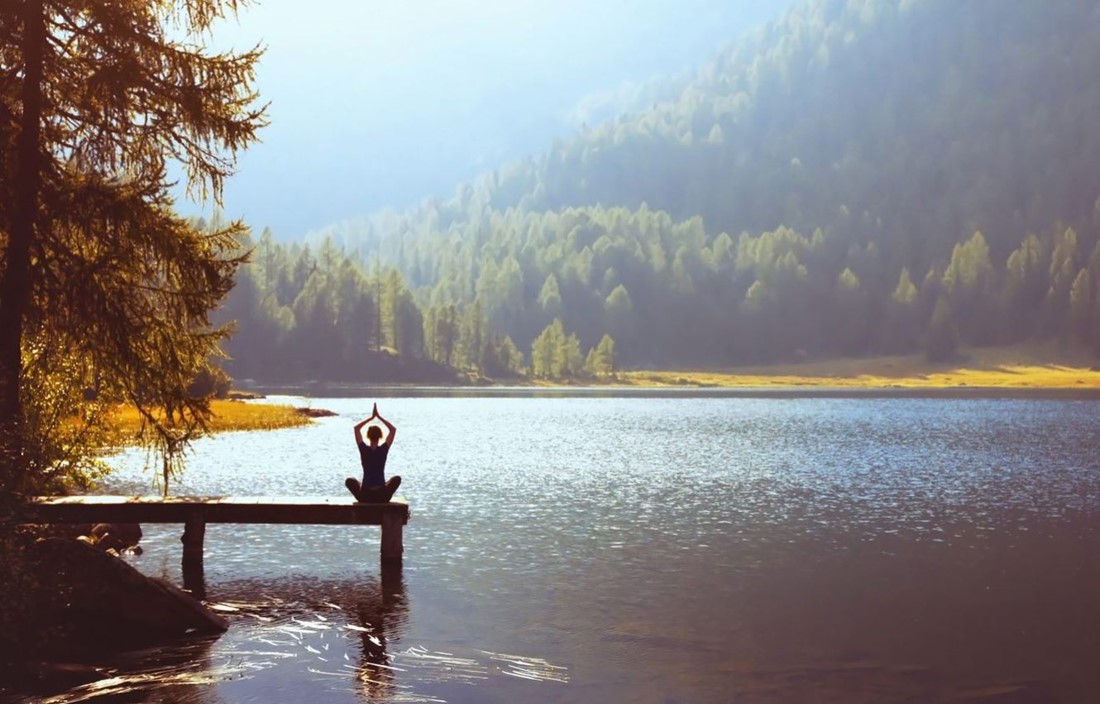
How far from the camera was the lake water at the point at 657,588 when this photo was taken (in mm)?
17453

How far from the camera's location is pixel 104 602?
18453 millimetres

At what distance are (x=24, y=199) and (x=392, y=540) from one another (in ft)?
41.5

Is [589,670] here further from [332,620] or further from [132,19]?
[132,19]

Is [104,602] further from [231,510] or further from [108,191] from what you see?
[108,191]

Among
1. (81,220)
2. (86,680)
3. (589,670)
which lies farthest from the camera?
(81,220)

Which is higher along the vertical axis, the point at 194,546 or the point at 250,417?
the point at 250,417

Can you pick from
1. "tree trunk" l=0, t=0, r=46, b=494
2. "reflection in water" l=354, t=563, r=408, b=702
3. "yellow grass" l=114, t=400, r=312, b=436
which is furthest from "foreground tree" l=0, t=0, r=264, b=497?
"yellow grass" l=114, t=400, r=312, b=436

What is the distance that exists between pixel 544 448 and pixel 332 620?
1905 inches

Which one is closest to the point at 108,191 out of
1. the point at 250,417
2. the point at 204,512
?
the point at 204,512

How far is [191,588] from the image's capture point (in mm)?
24312

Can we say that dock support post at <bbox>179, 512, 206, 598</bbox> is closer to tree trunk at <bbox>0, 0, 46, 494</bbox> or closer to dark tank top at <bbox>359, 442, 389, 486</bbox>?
dark tank top at <bbox>359, 442, 389, 486</bbox>

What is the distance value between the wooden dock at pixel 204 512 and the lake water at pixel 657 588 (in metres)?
1.51

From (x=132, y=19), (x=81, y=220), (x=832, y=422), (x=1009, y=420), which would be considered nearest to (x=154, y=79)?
(x=132, y=19)

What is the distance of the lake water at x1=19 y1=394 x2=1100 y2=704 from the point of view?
57.3 feet
